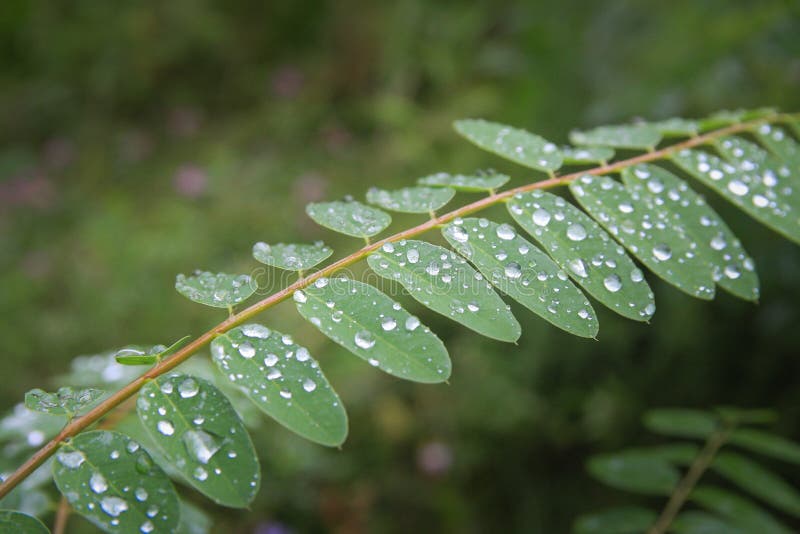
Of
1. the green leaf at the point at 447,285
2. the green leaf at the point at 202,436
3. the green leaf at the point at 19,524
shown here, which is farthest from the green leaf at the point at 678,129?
the green leaf at the point at 19,524

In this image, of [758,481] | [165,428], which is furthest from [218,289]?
[758,481]

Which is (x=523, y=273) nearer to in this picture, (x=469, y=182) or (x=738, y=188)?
(x=469, y=182)

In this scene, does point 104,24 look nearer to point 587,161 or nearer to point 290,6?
point 290,6

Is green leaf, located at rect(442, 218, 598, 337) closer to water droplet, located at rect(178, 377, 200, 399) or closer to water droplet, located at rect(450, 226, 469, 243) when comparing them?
water droplet, located at rect(450, 226, 469, 243)

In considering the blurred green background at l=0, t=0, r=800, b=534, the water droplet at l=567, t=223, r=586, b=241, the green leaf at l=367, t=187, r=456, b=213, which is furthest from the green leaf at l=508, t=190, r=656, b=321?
the blurred green background at l=0, t=0, r=800, b=534

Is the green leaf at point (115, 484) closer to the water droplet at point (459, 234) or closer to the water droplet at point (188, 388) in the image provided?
the water droplet at point (188, 388)
